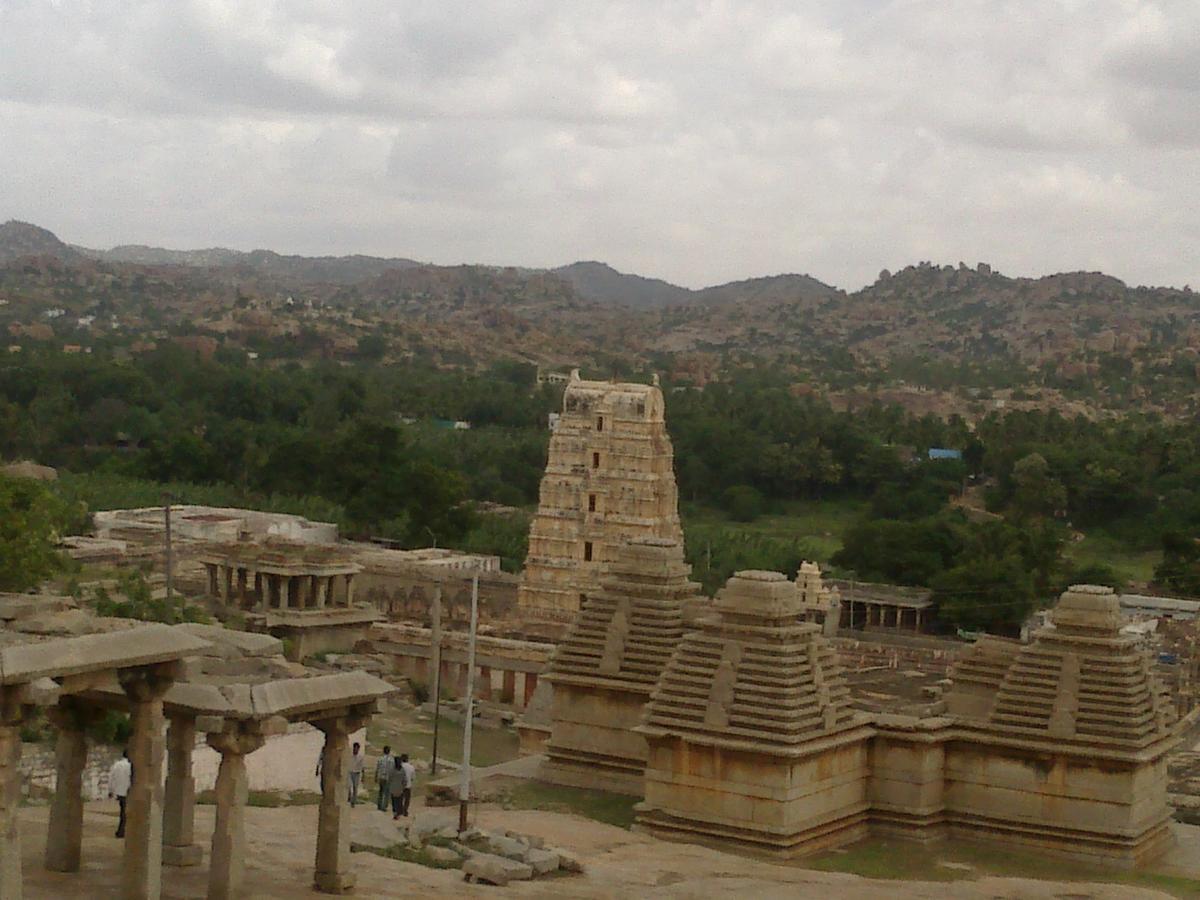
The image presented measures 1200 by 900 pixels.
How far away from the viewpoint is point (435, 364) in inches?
6166

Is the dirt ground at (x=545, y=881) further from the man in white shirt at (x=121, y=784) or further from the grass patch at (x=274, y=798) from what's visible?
the grass patch at (x=274, y=798)

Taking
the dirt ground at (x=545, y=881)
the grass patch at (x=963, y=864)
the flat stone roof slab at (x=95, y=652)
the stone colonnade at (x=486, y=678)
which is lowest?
the stone colonnade at (x=486, y=678)

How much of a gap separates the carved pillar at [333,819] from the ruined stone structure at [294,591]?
26518 millimetres

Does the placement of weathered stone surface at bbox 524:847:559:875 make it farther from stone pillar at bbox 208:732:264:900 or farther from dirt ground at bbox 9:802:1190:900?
stone pillar at bbox 208:732:264:900

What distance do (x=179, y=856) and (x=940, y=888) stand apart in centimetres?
733

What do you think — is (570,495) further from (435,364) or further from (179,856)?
(435,364)

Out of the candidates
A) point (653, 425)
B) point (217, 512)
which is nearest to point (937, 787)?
point (653, 425)

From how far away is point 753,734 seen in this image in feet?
67.3

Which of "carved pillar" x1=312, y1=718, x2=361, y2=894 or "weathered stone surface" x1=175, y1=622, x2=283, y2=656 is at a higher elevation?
"weathered stone surface" x1=175, y1=622, x2=283, y2=656

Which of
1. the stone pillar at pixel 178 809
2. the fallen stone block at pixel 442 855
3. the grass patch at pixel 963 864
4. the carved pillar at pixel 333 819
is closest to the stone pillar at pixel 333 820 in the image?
the carved pillar at pixel 333 819

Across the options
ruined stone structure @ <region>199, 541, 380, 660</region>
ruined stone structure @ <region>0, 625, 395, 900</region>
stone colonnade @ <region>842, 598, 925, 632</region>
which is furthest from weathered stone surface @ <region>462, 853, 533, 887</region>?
stone colonnade @ <region>842, 598, 925, 632</region>

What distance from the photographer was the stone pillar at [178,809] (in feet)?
53.9

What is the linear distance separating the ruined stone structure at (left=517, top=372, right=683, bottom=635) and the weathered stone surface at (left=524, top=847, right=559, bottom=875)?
31554 mm

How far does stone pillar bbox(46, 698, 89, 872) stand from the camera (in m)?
16.0
